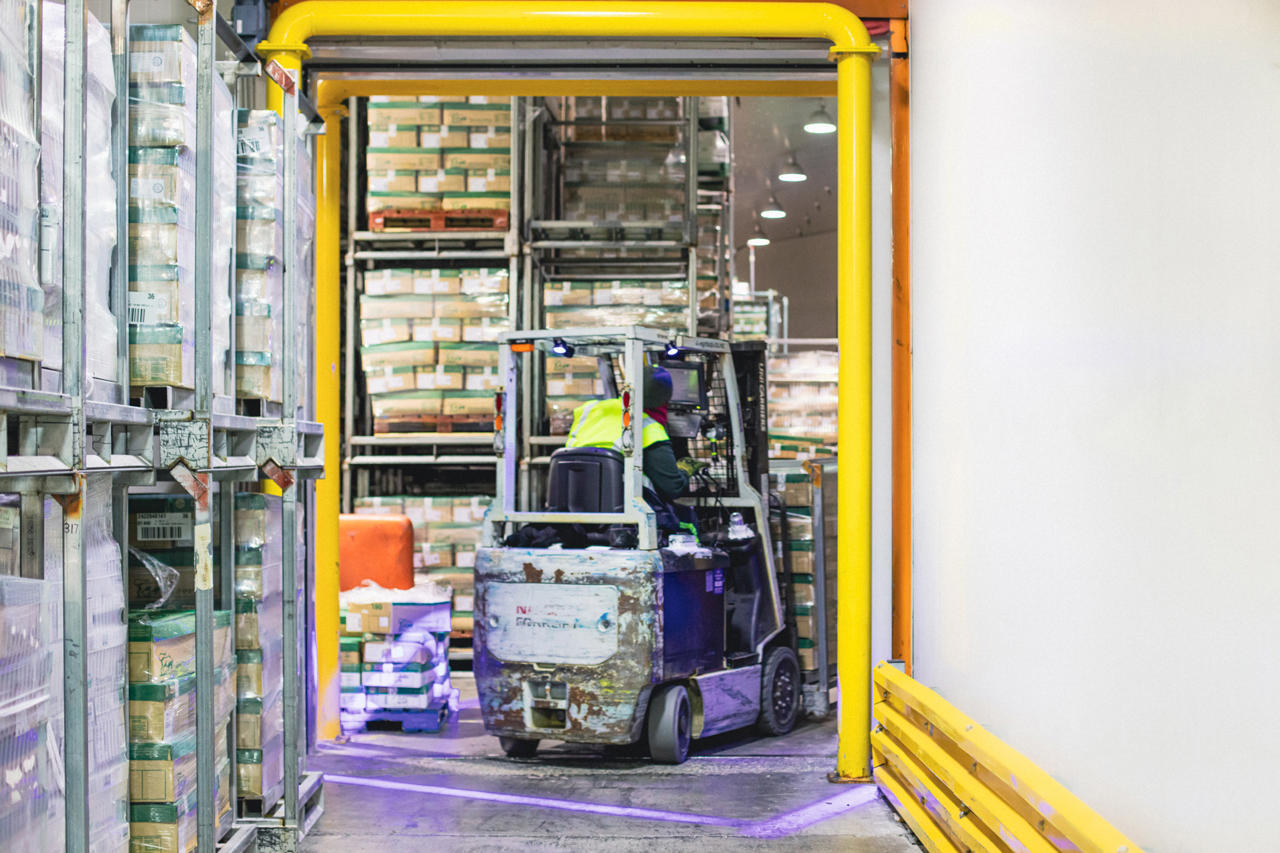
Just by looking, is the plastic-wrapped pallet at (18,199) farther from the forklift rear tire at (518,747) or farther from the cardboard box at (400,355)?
the cardboard box at (400,355)

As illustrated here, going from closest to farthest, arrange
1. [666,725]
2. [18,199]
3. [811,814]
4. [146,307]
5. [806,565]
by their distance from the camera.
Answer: [18,199]
[146,307]
[811,814]
[666,725]
[806,565]

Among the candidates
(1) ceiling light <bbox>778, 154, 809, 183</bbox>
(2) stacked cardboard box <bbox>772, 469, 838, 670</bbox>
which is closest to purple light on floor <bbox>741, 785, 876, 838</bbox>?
(2) stacked cardboard box <bbox>772, 469, 838, 670</bbox>

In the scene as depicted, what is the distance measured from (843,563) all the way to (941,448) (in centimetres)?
155

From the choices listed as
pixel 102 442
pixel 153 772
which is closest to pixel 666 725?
pixel 153 772

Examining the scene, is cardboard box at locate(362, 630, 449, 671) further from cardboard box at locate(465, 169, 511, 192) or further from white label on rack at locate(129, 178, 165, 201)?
white label on rack at locate(129, 178, 165, 201)

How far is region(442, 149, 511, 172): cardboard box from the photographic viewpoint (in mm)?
9992

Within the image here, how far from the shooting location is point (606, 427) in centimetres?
730

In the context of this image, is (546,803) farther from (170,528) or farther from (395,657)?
(170,528)

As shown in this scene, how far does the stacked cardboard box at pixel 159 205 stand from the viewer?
3902mm

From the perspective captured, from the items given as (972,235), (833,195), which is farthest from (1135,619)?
(833,195)

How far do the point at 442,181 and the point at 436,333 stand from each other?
1243 millimetres

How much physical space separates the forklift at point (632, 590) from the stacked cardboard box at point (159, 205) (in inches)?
127

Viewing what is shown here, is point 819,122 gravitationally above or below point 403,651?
above

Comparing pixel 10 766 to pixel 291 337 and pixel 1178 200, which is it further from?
pixel 1178 200
